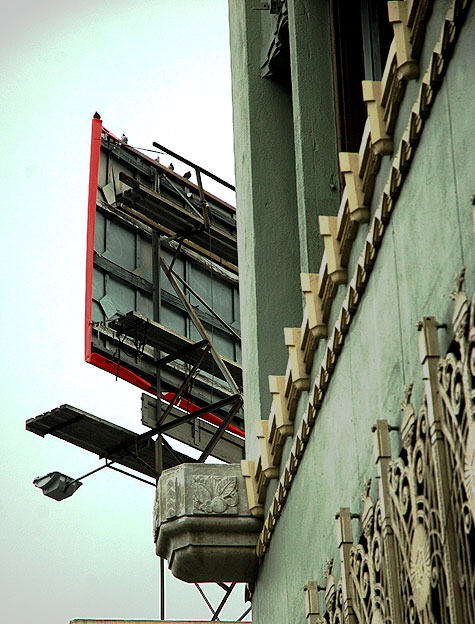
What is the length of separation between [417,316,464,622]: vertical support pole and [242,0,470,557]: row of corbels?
1071 millimetres

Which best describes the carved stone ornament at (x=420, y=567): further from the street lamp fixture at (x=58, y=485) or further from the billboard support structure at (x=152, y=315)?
the street lamp fixture at (x=58, y=485)

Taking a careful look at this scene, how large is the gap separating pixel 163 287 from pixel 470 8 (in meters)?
21.8

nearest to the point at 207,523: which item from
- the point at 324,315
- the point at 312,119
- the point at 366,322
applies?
the point at 324,315

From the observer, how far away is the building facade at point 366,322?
6.18 meters

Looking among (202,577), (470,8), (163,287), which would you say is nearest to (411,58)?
(470,8)

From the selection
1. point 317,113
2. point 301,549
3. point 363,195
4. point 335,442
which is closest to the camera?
point 363,195

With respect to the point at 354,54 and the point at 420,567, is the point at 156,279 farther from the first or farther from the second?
the point at 420,567

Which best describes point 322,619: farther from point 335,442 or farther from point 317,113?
point 317,113

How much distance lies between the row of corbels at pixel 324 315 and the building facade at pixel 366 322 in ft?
0.04

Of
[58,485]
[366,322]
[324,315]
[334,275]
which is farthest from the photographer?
[58,485]

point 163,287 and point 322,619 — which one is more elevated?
point 163,287

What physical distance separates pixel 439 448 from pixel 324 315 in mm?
3145

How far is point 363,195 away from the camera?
8078 mm

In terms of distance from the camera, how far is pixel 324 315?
9258mm
